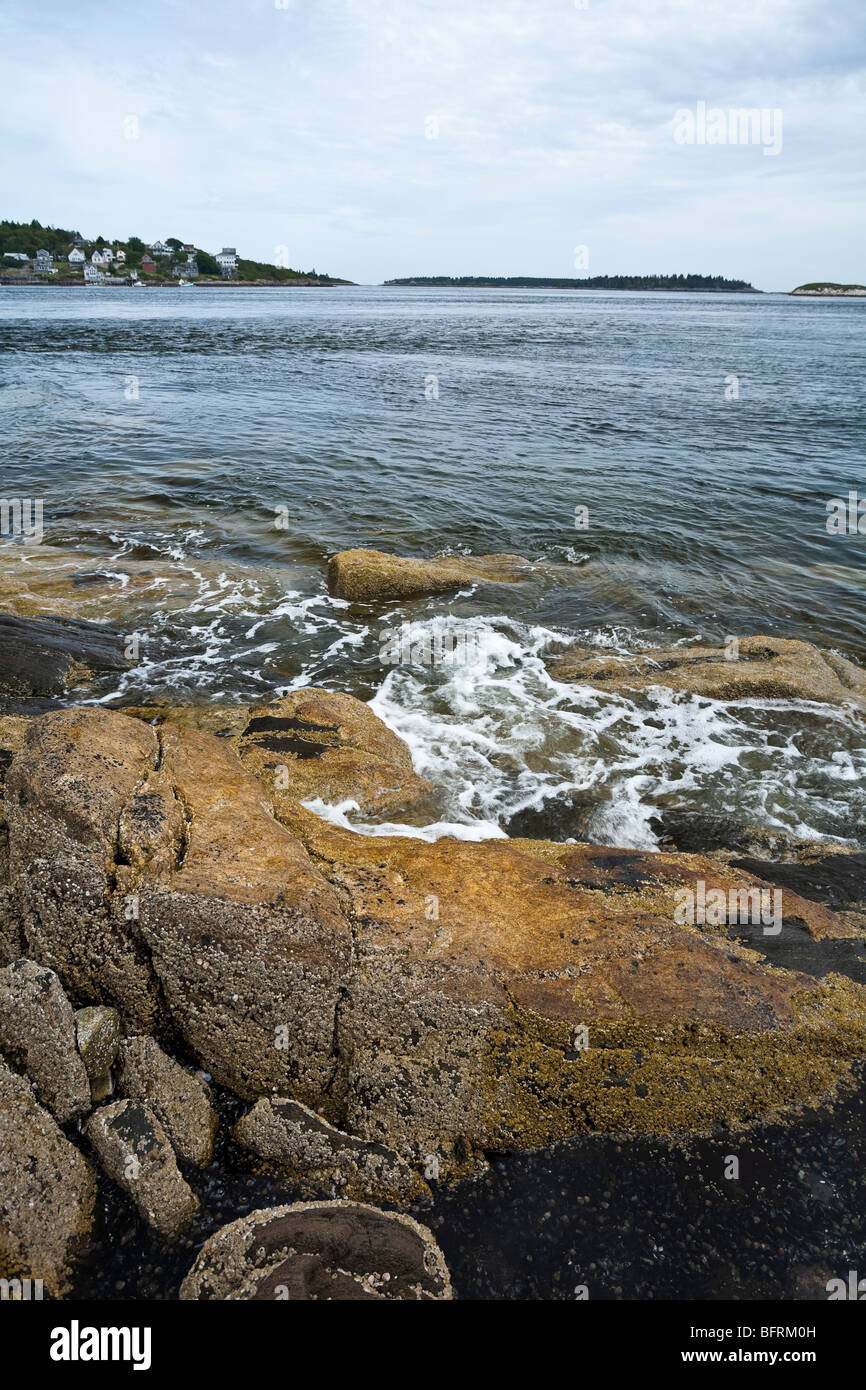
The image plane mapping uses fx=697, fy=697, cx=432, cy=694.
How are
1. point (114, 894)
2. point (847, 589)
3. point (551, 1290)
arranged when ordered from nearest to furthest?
1. point (551, 1290)
2. point (114, 894)
3. point (847, 589)

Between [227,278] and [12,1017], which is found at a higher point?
[227,278]

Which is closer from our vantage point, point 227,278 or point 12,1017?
point 12,1017

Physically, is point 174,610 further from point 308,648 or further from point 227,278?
point 227,278

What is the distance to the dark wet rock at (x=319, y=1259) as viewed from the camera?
3271 millimetres

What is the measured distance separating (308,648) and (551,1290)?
28.9ft

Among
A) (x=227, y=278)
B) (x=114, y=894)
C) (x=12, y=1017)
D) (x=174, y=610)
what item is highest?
(x=227, y=278)

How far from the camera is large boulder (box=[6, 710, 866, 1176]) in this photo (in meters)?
4.20

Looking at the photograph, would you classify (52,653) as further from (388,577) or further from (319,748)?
(388,577)

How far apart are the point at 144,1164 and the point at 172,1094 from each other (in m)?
0.41

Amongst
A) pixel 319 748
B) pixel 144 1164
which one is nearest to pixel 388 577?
pixel 319 748

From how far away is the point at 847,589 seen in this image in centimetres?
1416


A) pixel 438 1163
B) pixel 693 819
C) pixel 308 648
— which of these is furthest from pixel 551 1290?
pixel 308 648

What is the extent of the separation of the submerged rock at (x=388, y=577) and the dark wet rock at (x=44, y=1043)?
955 centimetres
